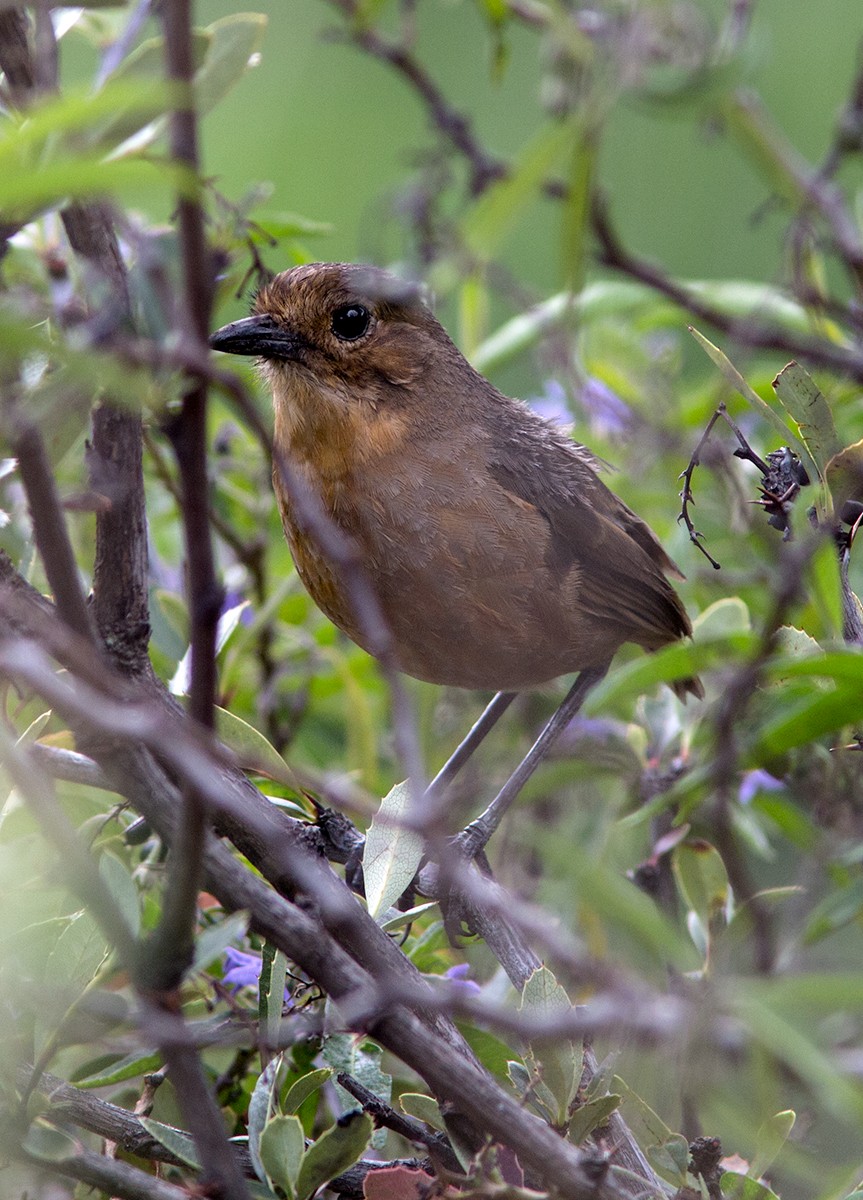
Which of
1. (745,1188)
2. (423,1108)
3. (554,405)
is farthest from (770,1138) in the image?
(554,405)

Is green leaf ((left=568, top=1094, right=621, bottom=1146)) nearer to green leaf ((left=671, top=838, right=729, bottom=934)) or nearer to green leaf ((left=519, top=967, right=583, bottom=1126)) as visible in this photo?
green leaf ((left=519, top=967, right=583, bottom=1126))

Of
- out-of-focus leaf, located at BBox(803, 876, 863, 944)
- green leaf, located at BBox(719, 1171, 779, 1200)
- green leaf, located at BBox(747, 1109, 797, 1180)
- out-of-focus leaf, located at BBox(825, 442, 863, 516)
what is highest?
out-of-focus leaf, located at BBox(825, 442, 863, 516)

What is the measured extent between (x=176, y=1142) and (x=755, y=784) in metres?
1.42

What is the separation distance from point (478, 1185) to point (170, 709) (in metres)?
0.67

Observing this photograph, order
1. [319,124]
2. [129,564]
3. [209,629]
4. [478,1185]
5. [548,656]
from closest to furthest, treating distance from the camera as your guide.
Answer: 1. [209,629]
2. [478,1185]
3. [129,564]
4. [548,656]
5. [319,124]

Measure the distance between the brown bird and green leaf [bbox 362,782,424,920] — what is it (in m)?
0.75

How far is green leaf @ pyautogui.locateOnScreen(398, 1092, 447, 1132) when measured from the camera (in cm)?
180

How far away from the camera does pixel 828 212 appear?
8.26 ft

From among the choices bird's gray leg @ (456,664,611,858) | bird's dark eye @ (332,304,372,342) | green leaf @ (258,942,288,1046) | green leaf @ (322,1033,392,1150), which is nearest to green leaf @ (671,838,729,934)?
bird's gray leg @ (456,664,611,858)

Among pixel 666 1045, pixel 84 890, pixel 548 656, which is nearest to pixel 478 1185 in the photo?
pixel 666 1045

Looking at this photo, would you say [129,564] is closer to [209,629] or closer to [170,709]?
[170,709]

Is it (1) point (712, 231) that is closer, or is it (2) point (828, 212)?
(2) point (828, 212)

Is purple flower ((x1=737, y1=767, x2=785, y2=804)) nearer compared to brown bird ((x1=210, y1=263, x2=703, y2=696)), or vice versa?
purple flower ((x1=737, y1=767, x2=785, y2=804))

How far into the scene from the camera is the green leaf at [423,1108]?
180 centimetres
